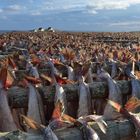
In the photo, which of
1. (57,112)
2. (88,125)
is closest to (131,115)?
(88,125)

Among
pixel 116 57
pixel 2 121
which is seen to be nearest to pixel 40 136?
pixel 2 121

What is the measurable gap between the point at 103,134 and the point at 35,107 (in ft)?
6.12

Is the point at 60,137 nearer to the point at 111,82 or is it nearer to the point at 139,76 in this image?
the point at 111,82

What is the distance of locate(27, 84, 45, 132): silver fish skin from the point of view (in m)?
7.04

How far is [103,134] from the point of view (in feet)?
17.8

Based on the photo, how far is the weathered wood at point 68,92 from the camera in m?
7.14

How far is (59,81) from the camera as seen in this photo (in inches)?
306

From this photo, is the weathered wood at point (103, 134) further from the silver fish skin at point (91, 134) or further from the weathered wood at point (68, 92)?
the weathered wood at point (68, 92)

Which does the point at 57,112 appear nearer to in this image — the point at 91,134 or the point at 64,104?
the point at 91,134

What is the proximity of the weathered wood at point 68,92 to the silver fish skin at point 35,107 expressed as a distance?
14 centimetres

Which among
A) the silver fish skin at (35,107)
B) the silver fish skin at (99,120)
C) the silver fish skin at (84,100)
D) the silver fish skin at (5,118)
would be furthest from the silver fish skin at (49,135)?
the silver fish skin at (84,100)

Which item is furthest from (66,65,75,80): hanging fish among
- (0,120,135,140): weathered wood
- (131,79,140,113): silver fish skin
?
(0,120,135,140): weathered wood

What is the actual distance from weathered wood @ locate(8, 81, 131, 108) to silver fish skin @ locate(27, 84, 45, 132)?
14cm

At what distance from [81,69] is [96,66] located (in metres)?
1.90
